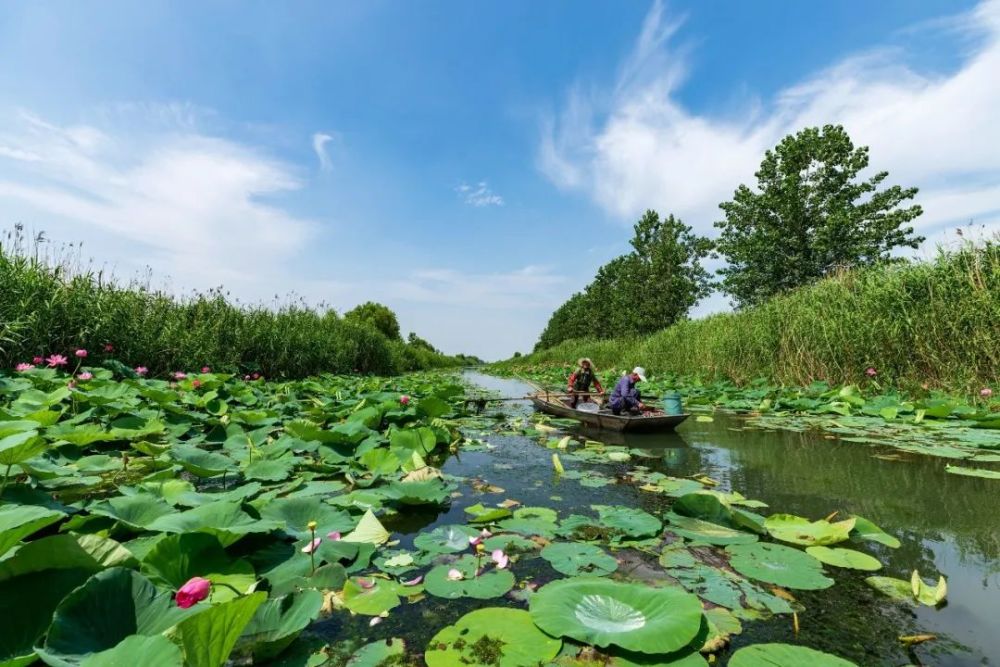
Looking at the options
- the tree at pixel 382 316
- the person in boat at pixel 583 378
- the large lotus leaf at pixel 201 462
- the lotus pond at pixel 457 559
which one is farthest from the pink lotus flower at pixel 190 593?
the tree at pixel 382 316

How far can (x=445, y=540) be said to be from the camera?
82.9 inches

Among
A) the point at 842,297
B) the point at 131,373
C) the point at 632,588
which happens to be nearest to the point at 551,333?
the point at 842,297

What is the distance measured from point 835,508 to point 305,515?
9.87 ft

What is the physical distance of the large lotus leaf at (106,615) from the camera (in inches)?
37.9

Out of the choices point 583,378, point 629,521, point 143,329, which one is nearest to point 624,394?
point 583,378

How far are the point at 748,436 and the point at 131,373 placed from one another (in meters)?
7.74

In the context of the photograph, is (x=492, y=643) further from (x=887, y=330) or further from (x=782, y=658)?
(x=887, y=330)

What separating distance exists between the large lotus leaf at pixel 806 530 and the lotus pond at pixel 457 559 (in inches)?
0.5

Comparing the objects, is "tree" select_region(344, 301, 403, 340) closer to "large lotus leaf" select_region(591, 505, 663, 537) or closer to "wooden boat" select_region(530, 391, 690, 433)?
"wooden boat" select_region(530, 391, 690, 433)

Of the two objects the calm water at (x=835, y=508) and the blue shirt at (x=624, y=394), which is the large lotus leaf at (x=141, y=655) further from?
the blue shirt at (x=624, y=394)

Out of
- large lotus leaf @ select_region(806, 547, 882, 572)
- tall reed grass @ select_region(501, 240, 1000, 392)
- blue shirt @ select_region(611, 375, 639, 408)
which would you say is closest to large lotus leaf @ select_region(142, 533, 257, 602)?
large lotus leaf @ select_region(806, 547, 882, 572)

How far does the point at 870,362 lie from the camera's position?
723 cm

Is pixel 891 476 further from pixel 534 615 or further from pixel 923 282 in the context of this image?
pixel 923 282

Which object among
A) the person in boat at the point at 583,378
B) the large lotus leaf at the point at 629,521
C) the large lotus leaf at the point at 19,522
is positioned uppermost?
the person in boat at the point at 583,378
